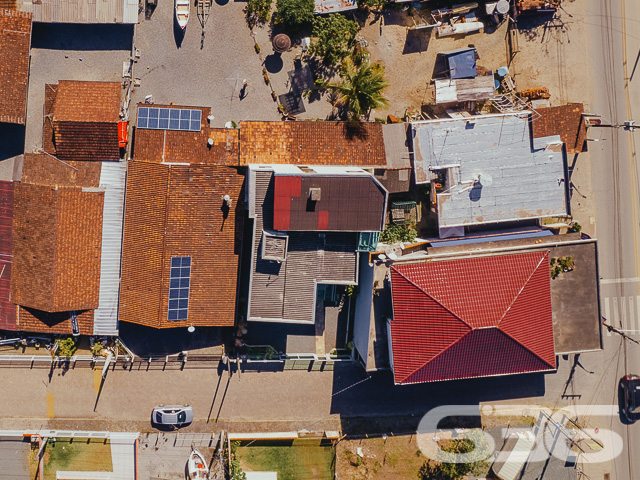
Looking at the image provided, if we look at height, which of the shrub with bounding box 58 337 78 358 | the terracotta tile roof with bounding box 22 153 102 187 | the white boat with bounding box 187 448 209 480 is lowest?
the white boat with bounding box 187 448 209 480

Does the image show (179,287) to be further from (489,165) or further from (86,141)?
(489,165)

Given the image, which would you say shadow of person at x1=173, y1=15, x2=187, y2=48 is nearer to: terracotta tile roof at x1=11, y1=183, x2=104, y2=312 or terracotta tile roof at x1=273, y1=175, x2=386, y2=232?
terracotta tile roof at x1=11, y1=183, x2=104, y2=312

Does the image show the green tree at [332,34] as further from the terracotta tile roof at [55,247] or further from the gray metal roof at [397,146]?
the terracotta tile roof at [55,247]

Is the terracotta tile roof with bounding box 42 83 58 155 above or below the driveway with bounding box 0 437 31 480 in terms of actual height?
above

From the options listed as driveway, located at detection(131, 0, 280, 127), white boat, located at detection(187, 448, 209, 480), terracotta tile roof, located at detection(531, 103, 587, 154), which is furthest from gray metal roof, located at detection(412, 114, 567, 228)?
white boat, located at detection(187, 448, 209, 480)

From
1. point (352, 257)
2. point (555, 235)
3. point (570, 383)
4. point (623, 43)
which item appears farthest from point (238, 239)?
point (623, 43)

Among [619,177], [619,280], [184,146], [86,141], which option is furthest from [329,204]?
[619,280]
